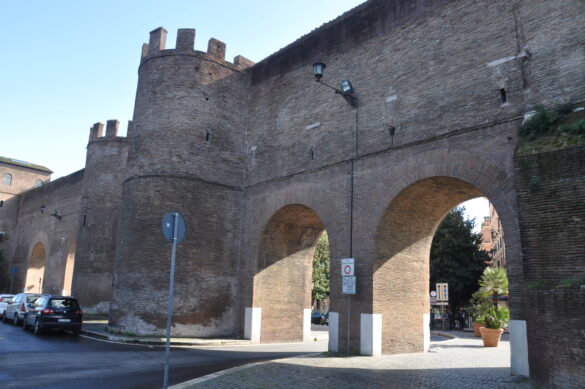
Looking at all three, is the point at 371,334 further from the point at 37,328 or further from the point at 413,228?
the point at 37,328

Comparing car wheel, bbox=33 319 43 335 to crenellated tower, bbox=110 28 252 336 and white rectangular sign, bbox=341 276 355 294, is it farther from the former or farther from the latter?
white rectangular sign, bbox=341 276 355 294

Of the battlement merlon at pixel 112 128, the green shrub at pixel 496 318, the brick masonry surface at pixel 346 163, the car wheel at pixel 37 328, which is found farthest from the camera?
the battlement merlon at pixel 112 128

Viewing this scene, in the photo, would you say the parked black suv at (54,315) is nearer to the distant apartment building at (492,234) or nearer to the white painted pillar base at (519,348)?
the white painted pillar base at (519,348)

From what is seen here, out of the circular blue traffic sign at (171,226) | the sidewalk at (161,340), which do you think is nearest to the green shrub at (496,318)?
the sidewalk at (161,340)

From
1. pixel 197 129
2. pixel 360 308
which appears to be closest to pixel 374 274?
pixel 360 308

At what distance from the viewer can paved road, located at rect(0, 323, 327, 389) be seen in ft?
27.4

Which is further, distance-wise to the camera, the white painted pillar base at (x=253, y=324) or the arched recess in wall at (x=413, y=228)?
the white painted pillar base at (x=253, y=324)

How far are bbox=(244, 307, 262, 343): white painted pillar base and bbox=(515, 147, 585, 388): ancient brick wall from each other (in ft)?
30.8

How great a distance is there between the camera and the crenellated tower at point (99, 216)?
1016 inches

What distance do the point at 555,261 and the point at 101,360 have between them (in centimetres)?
943

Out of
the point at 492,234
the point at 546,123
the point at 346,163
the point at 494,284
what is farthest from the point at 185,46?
the point at 492,234

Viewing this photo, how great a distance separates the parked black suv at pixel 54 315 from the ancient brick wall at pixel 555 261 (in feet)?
47.1

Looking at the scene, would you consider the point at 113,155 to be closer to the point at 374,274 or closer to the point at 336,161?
the point at 336,161

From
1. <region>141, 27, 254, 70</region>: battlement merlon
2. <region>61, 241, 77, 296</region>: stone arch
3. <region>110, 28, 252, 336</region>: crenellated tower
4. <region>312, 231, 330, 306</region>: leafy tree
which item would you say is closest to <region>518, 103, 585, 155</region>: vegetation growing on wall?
<region>110, 28, 252, 336</region>: crenellated tower
